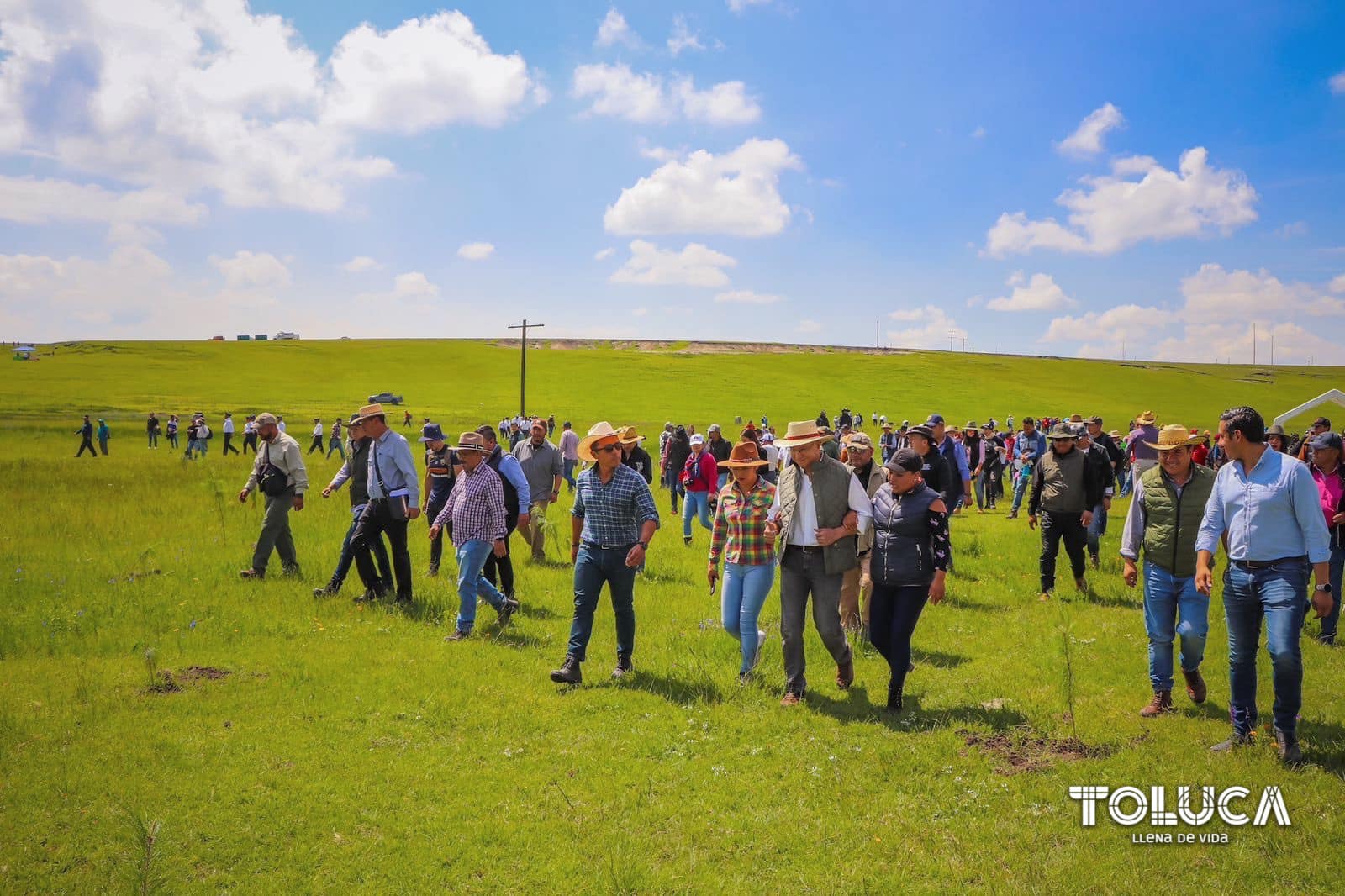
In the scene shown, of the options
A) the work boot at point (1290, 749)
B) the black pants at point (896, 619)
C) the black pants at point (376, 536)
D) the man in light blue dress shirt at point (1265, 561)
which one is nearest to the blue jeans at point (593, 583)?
the black pants at point (896, 619)

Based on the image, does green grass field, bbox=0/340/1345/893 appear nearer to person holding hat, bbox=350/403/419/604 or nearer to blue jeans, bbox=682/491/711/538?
person holding hat, bbox=350/403/419/604

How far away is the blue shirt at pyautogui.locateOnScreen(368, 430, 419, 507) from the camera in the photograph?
30.8ft

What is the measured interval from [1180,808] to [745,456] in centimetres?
386

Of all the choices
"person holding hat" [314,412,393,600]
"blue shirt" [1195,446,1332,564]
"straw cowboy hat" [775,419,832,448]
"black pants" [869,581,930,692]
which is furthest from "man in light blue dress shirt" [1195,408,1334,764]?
"person holding hat" [314,412,393,600]

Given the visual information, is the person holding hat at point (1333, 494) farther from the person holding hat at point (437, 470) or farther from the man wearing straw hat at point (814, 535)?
the person holding hat at point (437, 470)

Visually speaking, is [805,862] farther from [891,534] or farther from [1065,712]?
[1065,712]

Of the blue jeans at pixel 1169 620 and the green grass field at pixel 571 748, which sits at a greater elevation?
the blue jeans at pixel 1169 620

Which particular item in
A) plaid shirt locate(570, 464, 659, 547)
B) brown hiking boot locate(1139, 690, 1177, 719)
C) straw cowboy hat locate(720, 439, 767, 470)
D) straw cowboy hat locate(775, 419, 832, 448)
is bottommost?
brown hiking boot locate(1139, 690, 1177, 719)

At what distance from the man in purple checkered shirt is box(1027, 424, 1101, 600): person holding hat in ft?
21.7

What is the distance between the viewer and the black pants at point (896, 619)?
6.41 meters

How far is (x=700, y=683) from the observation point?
7203 millimetres

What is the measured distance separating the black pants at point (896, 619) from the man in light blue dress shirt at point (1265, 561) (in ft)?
6.25

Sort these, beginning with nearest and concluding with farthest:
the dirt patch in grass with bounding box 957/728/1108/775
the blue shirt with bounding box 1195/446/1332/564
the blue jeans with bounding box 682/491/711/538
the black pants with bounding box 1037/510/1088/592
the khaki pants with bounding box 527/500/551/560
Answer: the blue shirt with bounding box 1195/446/1332/564
the dirt patch in grass with bounding box 957/728/1108/775
the black pants with bounding box 1037/510/1088/592
the khaki pants with bounding box 527/500/551/560
the blue jeans with bounding box 682/491/711/538

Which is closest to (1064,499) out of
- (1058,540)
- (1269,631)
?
(1058,540)
